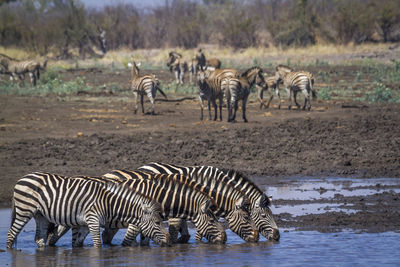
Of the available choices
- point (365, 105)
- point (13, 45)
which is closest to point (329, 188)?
point (365, 105)

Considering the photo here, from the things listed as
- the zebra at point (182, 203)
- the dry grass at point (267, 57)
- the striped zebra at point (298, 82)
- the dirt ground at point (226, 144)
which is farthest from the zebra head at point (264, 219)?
the dry grass at point (267, 57)

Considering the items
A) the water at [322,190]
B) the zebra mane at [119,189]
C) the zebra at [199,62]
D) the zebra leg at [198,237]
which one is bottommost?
the water at [322,190]

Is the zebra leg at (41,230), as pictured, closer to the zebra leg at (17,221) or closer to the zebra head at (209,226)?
the zebra leg at (17,221)

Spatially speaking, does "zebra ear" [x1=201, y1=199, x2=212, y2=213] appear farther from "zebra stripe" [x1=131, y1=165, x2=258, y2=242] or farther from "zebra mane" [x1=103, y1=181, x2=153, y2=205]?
"zebra mane" [x1=103, y1=181, x2=153, y2=205]

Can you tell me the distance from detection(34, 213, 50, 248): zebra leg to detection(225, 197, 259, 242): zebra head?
2.15 meters

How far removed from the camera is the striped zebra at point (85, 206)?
8.31 meters

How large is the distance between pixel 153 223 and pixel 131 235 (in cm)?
48

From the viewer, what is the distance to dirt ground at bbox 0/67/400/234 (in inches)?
519

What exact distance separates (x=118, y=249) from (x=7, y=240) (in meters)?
1.28

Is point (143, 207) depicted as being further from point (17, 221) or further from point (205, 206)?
point (17, 221)

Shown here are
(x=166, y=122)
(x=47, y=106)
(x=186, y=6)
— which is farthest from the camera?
(x=186, y=6)

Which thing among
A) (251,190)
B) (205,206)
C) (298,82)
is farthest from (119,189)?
(298,82)

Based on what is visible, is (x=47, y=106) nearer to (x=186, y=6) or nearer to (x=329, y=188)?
(x=329, y=188)

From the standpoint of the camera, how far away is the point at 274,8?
6881cm
